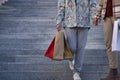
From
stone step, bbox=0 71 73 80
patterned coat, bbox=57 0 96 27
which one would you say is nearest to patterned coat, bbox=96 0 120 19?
patterned coat, bbox=57 0 96 27

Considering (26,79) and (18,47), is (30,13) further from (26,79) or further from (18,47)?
(26,79)

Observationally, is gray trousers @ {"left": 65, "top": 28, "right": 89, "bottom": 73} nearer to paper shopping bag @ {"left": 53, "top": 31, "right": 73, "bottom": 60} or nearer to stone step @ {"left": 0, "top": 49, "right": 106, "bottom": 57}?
paper shopping bag @ {"left": 53, "top": 31, "right": 73, "bottom": 60}

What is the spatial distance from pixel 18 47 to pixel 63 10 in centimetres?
283

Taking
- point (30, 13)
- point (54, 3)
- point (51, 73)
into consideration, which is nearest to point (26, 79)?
point (51, 73)

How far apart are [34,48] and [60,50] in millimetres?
2612

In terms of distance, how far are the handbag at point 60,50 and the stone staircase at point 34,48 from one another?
0.56 meters

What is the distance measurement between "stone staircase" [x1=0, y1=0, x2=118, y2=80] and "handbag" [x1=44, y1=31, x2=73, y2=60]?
1.84 ft

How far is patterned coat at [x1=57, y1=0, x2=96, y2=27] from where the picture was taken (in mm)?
7250

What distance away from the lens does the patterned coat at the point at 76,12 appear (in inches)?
285

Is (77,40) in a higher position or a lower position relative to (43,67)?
higher

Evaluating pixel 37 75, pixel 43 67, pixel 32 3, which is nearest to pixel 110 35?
pixel 37 75

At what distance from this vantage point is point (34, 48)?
32.3 ft

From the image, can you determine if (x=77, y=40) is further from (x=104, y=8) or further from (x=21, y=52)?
(x=21, y=52)

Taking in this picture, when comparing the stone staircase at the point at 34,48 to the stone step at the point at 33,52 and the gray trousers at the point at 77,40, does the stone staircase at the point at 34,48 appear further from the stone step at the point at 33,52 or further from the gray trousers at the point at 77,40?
the gray trousers at the point at 77,40
